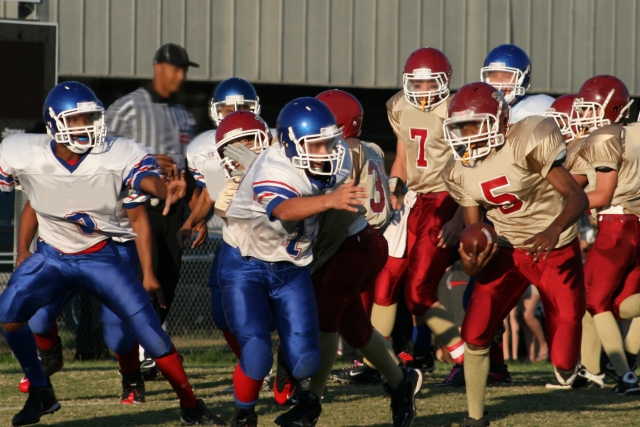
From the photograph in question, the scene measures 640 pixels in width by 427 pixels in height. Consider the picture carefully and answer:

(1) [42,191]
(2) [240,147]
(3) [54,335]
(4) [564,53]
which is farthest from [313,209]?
(4) [564,53]

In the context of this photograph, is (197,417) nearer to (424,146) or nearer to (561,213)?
(561,213)

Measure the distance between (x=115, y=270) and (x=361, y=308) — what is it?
121cm

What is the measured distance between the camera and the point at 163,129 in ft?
20.7

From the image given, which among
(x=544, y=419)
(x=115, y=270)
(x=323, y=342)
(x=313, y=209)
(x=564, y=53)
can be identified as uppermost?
(x=564, y=53)

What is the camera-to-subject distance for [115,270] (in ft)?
15.2

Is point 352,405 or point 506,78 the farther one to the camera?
point 506,78

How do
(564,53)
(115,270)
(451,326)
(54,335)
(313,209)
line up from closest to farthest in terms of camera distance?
(313,209), (115,270), (54,335), (451,326), (564,53)

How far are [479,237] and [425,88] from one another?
5.90 ft

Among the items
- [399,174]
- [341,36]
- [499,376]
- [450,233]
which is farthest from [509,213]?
[341,36]

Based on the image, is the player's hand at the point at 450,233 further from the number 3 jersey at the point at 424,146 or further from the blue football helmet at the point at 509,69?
the blue football helmet at the point at 509,69

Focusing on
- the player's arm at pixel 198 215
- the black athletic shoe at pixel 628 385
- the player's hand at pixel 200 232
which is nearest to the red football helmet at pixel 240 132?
the player's arm at pixel 198 215

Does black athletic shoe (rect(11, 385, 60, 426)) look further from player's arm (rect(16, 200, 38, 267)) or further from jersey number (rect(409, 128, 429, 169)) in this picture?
jersey number (rect(409, 128, 429, 169))

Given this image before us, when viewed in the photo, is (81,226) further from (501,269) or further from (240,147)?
(501,269)

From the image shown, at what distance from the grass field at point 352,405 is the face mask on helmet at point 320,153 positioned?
1.31 metres
